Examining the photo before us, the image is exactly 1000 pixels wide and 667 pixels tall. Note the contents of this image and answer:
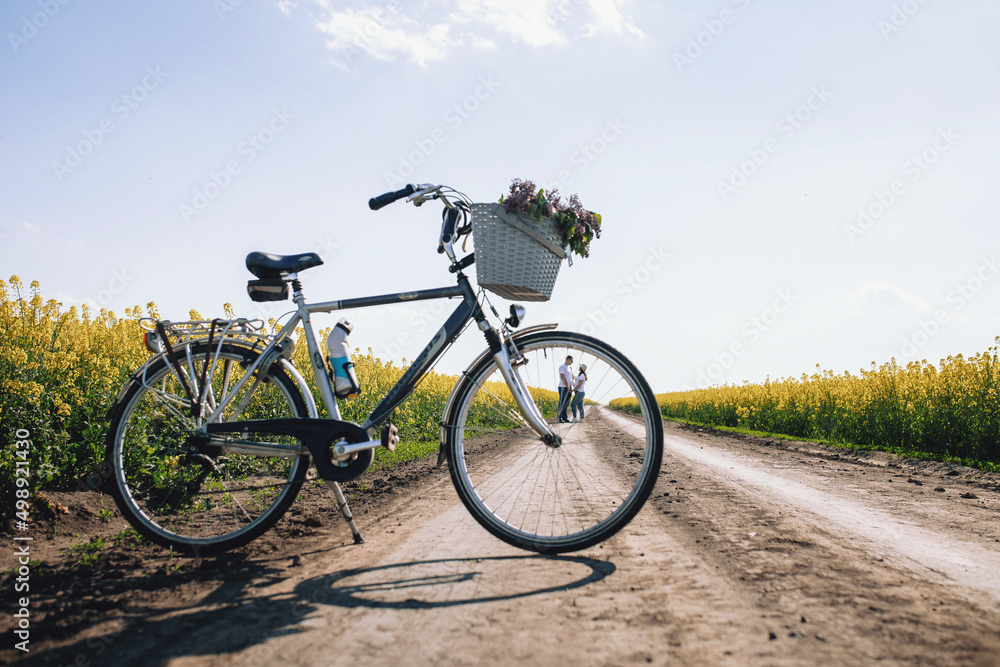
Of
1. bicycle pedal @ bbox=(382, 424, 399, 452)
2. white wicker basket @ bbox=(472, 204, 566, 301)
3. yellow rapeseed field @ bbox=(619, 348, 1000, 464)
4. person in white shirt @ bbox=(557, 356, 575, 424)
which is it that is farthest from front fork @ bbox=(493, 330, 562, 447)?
yellow rapeseed field @ bbox=(619, 348, 1000, 464)

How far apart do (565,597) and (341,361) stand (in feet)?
5.95

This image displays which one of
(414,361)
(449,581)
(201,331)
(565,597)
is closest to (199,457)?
(201,331)

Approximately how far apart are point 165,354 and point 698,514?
11.3 feet

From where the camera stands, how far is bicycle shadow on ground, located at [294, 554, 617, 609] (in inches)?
90.4

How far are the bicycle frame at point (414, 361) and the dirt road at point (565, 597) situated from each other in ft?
2.38

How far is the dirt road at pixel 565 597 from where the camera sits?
5.88ft

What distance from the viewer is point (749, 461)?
795 cm

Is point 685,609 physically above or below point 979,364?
below

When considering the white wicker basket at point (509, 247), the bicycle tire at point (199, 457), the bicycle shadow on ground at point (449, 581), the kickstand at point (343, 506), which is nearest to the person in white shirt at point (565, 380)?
the white wicker basket at point (509, 247)

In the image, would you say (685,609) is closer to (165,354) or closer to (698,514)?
(698,514)

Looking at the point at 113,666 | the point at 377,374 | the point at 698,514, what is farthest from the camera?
the point at 377,374

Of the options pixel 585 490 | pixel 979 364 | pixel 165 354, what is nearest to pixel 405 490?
pixel 585 490

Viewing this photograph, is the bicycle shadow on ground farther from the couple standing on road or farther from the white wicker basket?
the white wicker basket

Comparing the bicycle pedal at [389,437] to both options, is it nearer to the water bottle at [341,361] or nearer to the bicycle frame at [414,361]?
the bicycle frame at [414,361]
